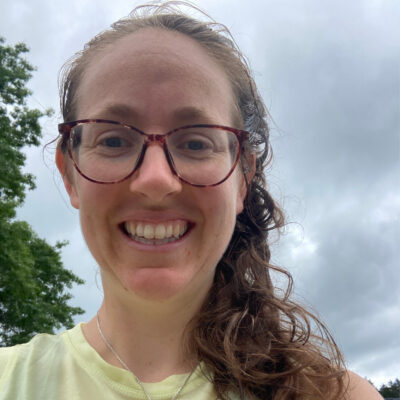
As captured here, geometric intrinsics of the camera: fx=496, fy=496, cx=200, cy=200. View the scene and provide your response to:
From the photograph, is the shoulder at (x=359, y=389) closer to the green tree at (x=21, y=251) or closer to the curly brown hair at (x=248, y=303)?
the curly brown hair at (x=248, y=303)

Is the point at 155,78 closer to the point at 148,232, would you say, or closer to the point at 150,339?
the point at 148,232

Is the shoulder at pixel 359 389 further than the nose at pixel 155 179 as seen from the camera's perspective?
Yes

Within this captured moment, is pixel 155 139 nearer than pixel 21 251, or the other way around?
pixel 155 139

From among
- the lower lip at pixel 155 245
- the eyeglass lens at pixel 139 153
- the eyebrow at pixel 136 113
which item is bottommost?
the lower lip at pixel 155 245

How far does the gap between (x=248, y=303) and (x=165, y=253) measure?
56cm

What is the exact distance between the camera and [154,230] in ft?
6.04

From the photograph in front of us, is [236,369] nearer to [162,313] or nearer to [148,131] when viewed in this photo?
[162,313]

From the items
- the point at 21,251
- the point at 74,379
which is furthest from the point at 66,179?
the point at 21,251

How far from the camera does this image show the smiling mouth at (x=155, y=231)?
6.04ft

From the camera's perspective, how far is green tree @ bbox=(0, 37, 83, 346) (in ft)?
33.9

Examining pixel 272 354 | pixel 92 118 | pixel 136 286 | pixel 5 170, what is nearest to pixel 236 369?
pixel 272 354

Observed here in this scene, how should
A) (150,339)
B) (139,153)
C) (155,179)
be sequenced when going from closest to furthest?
1. (155,179)
2. (139,153)
3. (150,339)

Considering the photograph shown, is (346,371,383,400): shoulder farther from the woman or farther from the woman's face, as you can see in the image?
the woman's face

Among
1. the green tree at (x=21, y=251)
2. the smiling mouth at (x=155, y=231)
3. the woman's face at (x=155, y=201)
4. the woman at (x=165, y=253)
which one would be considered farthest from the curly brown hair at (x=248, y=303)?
the green tree at (x=21, y=251)
